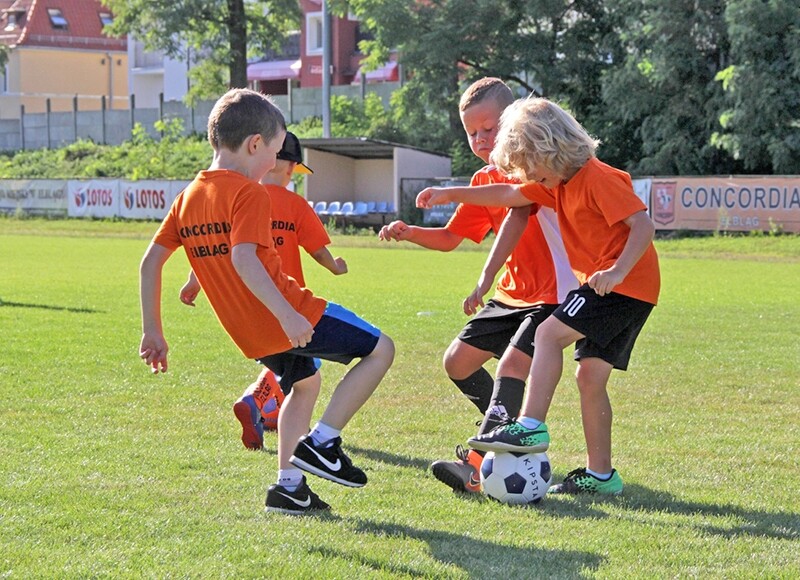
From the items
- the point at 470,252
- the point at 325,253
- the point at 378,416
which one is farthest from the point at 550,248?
the point at 470,252

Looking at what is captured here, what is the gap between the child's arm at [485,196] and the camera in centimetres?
523

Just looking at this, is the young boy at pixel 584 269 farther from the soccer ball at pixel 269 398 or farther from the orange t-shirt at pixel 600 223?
the soccer ball at pixel 269 398

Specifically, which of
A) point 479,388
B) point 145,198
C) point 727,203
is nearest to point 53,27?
point 145,198

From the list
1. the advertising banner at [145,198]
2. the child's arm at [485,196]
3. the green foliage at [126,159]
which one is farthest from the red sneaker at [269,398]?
the green foliage at [126,159]

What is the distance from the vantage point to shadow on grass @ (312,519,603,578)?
12.5 ft

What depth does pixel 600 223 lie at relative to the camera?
16.0 ft

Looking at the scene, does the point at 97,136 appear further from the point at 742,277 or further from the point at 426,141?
the point at 742,277

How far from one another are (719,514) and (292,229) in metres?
2.47

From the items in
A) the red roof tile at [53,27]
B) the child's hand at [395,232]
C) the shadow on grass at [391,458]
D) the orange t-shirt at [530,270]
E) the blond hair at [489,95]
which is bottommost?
the shadow on grass at [391,458]

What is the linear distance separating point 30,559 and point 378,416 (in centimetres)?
321

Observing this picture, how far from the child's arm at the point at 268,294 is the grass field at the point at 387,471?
0.72 m

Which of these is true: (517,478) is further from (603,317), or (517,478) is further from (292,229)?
(292,229)

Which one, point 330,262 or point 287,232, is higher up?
point 287,232

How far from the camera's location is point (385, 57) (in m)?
39.4
